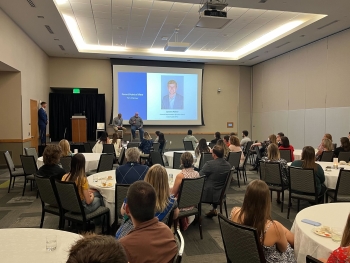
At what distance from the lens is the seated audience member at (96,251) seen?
2.69ft

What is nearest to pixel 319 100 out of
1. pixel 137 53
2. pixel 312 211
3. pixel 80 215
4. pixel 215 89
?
pixel 215 89

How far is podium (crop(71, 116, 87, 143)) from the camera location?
12.5 metres

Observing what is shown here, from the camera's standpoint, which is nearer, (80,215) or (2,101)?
(80,215)

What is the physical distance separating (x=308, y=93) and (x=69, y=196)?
9.90 m

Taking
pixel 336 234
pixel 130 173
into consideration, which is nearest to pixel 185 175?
pixel 130 173

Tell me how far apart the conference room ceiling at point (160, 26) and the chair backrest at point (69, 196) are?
5091 mm

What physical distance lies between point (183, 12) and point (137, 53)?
15.7 feet

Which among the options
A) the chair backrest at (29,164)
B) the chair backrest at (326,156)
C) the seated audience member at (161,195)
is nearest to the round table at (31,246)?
the seated audience member at (161,195)

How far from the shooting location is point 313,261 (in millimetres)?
1600

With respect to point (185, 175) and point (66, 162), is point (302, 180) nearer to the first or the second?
point (185, 175)

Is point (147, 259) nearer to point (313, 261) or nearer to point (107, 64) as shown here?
point (313, 261)

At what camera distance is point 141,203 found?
1784mm

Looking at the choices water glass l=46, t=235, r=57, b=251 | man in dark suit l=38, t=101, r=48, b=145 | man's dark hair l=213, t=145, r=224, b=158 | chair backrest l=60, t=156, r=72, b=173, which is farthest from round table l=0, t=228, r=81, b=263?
man in dark suit l=38, t=101, r=48, b=145

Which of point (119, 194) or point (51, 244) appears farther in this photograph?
point (119, 194)
